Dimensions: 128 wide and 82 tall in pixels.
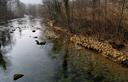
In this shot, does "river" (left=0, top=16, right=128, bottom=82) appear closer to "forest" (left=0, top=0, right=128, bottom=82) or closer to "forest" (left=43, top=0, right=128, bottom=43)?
"forest" (left=0, top=0, right=128, bottom=82)

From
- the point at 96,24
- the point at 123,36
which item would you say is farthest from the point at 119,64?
the point at 96,24

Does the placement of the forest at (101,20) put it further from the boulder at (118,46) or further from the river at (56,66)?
the river at (56,66)

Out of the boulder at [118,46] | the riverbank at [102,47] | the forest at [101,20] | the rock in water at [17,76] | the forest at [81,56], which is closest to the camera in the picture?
the rock in water at [17,76]

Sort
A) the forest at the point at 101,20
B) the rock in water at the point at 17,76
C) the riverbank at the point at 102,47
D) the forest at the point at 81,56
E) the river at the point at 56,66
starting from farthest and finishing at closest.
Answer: the forest at the point at 101,20
the riverbank at the point at 102,47
the forest at the point at 81,56
the river at the point at 56,66
the rock in water at the point at 17,76

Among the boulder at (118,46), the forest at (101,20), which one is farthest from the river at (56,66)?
the forest at (101,20)

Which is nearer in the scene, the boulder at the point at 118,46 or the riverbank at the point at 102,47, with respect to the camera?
the riverbank at the point at 102,47

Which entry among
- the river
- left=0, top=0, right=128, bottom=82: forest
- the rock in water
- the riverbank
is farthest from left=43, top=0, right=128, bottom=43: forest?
the rock in water

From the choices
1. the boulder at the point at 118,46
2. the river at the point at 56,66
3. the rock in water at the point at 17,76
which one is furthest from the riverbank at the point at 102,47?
the rock in water at the point at 17,76

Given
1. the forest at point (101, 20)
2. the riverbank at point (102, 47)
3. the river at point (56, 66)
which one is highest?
the forest at point (101, 20)

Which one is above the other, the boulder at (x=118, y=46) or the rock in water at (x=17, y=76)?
the boulder at (x=118, y=46)

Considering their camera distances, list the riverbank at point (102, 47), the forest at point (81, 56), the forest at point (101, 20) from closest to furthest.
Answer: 1. the forest at point (81, 56)
2. the riverbank at point (102, 47)
3. the forest at point (101, 20)

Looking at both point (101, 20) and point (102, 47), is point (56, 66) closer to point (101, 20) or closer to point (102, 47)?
point (102, 47)

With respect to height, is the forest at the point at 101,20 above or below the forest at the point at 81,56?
above

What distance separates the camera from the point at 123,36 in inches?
1123
